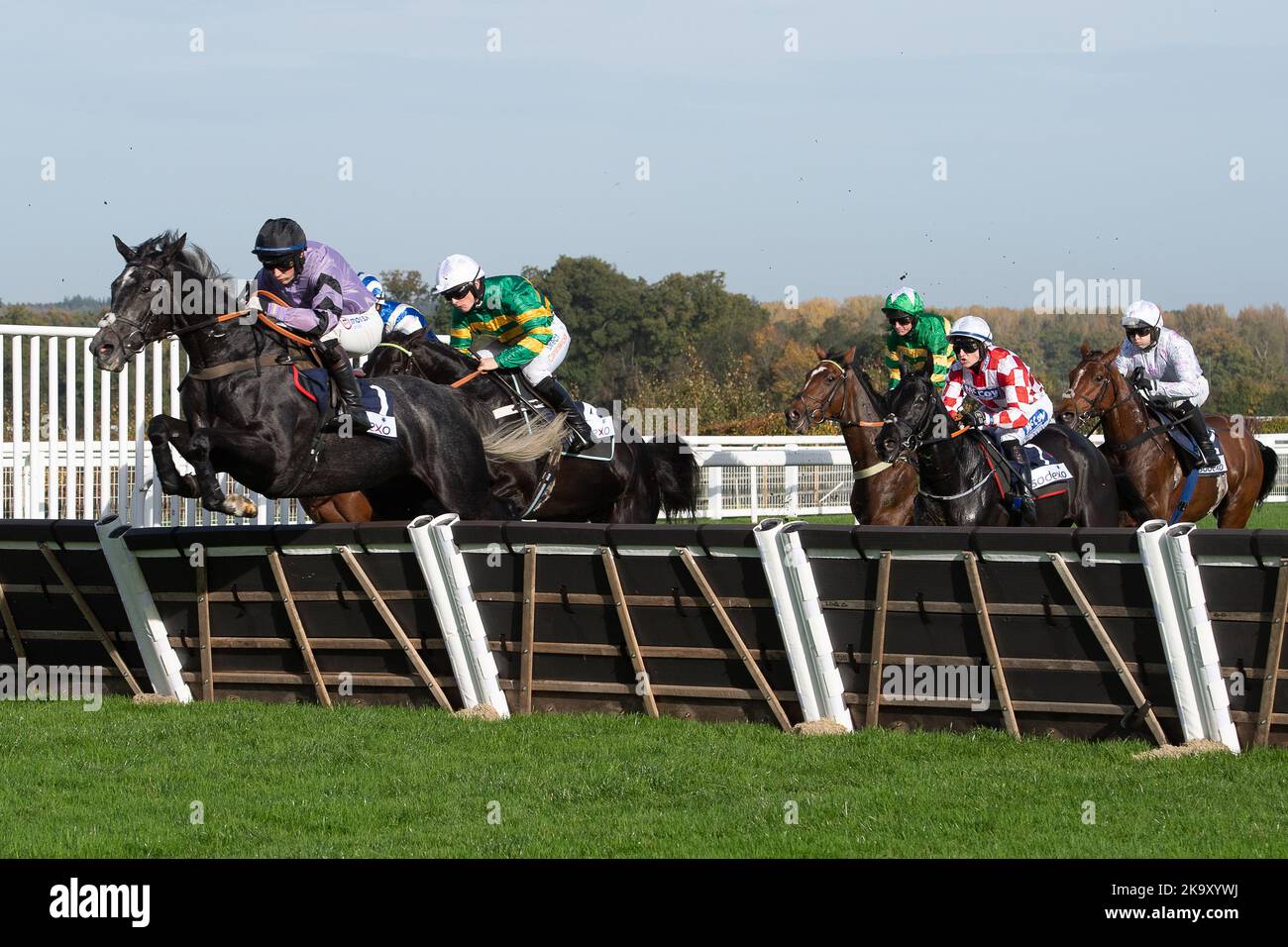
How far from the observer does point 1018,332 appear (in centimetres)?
7519

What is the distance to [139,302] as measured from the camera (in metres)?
7.73

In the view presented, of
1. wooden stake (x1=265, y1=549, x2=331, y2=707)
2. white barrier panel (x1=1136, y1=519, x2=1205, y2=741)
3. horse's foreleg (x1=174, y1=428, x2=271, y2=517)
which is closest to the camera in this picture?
white barrier panel (x1=1136, y1=519, x2=1205, y2=741)

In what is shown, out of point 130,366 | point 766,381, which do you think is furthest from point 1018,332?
point 130,366

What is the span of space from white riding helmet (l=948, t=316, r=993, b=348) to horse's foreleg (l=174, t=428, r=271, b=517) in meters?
4.01

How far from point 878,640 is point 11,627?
14.1 feet

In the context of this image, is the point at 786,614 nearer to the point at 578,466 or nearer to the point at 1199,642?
the point at 1199,642

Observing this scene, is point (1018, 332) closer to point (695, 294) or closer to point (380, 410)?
point (695, 294)

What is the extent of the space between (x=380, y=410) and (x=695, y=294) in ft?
134

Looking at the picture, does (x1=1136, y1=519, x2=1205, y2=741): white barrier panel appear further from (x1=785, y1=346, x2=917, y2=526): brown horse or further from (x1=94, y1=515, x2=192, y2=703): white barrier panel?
(x1=94, y1=515, x2=192, y2=703): white barrier panel

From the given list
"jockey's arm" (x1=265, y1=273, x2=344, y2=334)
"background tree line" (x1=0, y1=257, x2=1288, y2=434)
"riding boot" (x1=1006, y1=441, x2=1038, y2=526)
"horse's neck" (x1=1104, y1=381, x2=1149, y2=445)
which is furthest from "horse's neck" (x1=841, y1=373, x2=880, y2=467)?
"background tree line" (x1=0, y1=257, x2=1288, y2=434)

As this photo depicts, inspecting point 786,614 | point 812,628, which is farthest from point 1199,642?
point 786,614

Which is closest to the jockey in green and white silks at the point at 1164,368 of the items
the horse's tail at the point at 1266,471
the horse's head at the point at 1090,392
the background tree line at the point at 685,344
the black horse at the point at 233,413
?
the horse's head at the point at 1090,392

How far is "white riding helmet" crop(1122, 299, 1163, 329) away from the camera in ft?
36.1

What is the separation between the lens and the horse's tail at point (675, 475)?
11.1 meters
